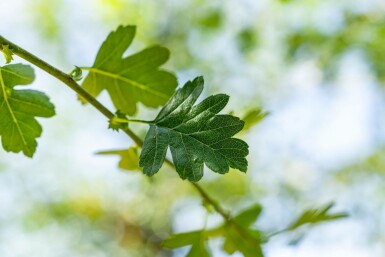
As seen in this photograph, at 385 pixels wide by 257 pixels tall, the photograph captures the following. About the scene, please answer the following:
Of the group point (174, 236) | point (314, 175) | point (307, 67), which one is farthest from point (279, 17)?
point (174, 236)

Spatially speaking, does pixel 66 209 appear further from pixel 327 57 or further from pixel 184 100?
pixel 184 100

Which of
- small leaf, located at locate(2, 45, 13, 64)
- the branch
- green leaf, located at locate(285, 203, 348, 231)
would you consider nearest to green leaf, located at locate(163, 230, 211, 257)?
green leaf, located at locate(285, 203, 348, 231)

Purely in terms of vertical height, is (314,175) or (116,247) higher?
(314,175)

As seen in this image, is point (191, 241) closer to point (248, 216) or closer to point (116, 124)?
point (248, 216)

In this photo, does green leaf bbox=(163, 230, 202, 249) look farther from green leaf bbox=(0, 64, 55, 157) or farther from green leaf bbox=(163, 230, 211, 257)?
green leaf bbox=(0, 64, 55, 157)

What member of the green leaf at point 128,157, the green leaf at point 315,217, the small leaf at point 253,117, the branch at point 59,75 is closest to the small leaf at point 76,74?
the branch at point 59,75

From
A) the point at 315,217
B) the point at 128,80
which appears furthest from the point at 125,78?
the point at 315,217

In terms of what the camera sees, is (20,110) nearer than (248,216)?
Yes
